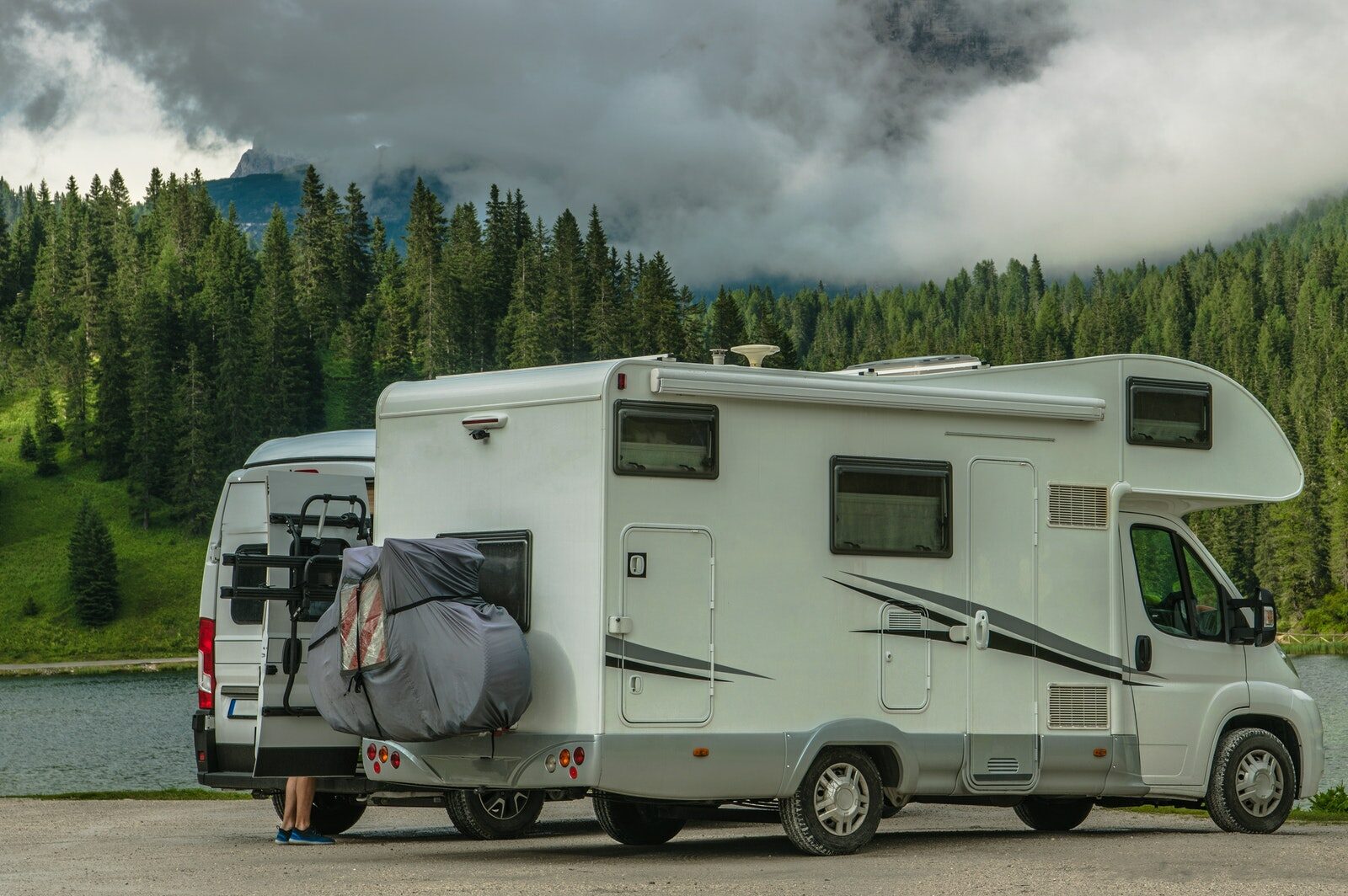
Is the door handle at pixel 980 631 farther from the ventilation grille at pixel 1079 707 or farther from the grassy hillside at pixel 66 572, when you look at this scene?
the grassy hillside at pixel 66 572

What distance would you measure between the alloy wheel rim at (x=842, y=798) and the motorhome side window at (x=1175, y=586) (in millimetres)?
3008

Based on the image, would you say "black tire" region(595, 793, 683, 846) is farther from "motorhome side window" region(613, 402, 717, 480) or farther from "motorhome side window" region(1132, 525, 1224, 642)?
"motorhome side window" region(1132, 525, 1224, 642)

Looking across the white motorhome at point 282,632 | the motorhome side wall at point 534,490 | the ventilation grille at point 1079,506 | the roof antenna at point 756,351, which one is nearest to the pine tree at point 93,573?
the white motorhome at point 282,632

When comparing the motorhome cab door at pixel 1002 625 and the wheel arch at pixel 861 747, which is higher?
the motorhome cab door at pixel 1002 625

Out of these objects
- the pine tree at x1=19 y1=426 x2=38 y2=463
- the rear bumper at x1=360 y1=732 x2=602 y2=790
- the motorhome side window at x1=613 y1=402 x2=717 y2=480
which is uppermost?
the pine tree at x1=19 y1=426 x2=38 y2=463

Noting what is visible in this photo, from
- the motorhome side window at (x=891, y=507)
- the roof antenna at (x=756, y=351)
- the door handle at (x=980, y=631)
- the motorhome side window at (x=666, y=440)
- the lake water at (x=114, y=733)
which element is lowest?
the lake water at (x=114, y=733)

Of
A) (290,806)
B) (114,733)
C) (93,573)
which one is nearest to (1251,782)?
(290,806)

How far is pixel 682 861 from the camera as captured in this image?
38.8 feet

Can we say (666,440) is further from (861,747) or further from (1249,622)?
(1249,622)

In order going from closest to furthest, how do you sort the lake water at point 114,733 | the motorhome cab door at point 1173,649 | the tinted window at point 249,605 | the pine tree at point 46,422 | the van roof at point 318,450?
the motorhome cab door at point 1173,649 < the tinted window at point 249,605 < the van roof at point 318,450 < the lake water at point 114,733 < the pine tree at point 46,422

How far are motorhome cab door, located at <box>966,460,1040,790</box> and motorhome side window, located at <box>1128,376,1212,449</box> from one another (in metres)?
1.20

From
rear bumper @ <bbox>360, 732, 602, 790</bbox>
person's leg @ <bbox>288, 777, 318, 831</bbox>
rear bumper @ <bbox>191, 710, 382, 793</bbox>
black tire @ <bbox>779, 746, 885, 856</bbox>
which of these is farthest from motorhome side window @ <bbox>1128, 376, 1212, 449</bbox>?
rear bumper @ <bbox>191, 710, 382, 793</bbox>

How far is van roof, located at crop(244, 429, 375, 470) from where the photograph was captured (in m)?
14.1

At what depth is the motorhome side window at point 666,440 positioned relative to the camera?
11.0 meters
